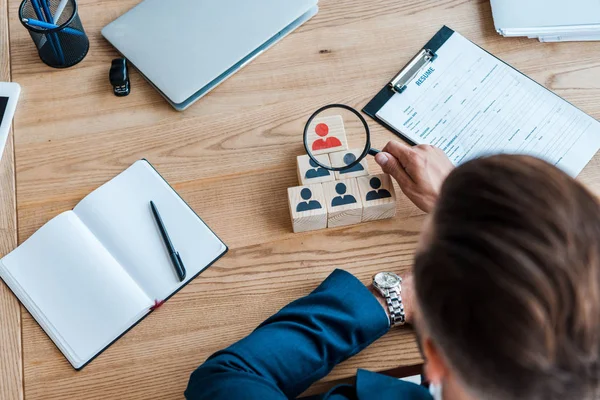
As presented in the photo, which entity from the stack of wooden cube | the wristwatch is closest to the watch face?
the wristwatch

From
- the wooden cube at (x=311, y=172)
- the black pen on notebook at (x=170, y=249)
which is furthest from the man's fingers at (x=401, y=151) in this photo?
the black pen on notebook at (x=170, y=249)

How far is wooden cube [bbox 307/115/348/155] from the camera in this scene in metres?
1.06

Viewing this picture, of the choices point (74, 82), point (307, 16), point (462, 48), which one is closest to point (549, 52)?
point (462, 48)

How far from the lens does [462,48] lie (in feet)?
3.87

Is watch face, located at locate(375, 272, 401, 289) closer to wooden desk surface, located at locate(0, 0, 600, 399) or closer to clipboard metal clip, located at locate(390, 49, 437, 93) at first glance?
wooden desk surface, located at locate(0, 0, 600, 399)

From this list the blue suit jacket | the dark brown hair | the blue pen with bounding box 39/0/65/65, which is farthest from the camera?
the blue pen with bounding box 39/0/65/65

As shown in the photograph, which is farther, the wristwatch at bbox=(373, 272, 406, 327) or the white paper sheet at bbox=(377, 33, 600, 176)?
the white paper sheet at bbox=(377, 33, 600, 176)

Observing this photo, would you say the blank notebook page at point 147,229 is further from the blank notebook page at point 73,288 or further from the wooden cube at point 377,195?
the wooden cube at point 377,195

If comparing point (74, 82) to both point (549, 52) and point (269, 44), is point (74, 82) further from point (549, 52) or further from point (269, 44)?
point (549, 52)

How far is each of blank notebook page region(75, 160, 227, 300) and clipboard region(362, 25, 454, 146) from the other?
1.20 ft

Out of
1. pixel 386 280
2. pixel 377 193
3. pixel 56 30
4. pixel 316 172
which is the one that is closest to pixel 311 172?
pixel 316 172

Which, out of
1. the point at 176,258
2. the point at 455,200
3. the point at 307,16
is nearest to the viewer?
the point at 455,200

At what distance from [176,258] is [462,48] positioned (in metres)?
0.66

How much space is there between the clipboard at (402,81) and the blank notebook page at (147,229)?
367 mm
